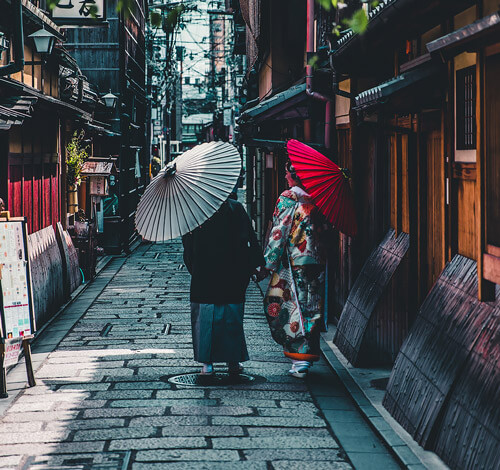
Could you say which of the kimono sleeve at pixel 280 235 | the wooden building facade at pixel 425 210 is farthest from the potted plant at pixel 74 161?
the kimono sleeve at pixel 280 235

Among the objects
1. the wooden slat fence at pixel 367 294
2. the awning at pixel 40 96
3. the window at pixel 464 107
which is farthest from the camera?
the awning at pixel 40 96

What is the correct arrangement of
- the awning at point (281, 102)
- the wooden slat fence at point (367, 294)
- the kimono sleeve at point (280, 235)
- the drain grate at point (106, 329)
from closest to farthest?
the kimono sleeve at point (280, 235) < the wooden slat fence at point (367, 294) < the drain grate at point (106, 329) < the awning at point (281, 102)

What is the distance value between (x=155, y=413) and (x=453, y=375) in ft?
Answer: 9.99

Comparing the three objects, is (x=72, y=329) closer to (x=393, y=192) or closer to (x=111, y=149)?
(x=393, y=192)

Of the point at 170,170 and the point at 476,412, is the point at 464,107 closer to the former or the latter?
the point at 476,412

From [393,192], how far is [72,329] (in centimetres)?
567

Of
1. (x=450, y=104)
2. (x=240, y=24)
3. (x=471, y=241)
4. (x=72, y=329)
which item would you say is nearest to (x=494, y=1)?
(x=450, y=104)

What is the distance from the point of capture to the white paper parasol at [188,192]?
28.9ft

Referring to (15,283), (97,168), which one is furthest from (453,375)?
(97,168)

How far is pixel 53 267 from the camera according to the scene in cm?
1542

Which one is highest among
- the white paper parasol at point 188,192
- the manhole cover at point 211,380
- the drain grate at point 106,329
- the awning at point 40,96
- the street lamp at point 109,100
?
the street lamp at point 109,100

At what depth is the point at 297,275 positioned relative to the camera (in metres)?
9.59

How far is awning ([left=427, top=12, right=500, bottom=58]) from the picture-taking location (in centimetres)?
473

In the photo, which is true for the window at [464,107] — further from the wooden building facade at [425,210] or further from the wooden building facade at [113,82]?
the wooden building facade at [113,82]
